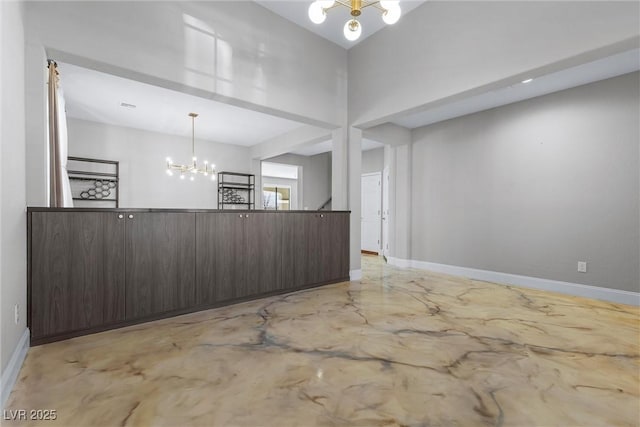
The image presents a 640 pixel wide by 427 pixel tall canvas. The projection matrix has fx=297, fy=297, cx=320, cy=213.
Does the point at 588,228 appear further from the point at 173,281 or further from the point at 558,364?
the point at 173,281

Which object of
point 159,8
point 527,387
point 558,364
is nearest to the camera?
point 527,387

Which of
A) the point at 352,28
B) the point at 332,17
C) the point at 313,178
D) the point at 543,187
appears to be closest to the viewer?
the point at 352,28

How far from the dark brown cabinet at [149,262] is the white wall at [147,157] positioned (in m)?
3.71

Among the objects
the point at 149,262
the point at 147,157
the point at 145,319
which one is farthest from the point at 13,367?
the point at 147,157

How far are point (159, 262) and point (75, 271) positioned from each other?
23.3 inches

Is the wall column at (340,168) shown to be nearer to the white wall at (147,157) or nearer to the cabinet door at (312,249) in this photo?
the cabinet door at (312,249)

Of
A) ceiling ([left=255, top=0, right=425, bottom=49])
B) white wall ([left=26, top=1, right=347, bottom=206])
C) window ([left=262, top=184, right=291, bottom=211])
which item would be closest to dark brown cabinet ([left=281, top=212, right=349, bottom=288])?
white wall ([left=26, top=1, right=347, bottom=206])

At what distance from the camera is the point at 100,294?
94.6 inches

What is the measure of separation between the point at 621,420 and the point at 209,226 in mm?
3156

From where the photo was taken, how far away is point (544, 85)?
375 cm

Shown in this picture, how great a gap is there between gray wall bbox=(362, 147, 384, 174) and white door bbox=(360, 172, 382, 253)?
14 cm

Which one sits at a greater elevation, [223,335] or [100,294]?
[100,294]

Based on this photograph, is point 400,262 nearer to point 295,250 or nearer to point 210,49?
point 295,250

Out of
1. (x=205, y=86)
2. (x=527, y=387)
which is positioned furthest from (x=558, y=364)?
(x=205, y=86)
